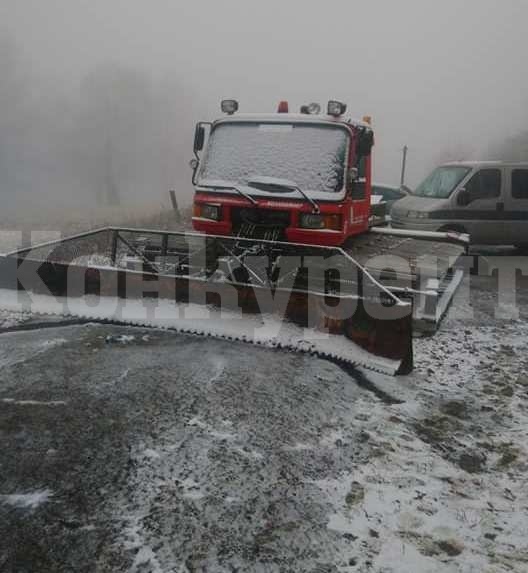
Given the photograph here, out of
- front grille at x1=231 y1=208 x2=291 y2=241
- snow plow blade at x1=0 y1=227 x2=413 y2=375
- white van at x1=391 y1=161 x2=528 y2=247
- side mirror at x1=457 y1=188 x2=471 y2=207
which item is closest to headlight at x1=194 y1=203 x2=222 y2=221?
front grille at x1=231 y1=208 x2=291 y2=241

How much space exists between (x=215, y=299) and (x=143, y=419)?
6.59 ft

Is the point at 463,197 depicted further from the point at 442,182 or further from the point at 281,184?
the point at 281,184

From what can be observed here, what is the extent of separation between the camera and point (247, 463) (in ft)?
11.2

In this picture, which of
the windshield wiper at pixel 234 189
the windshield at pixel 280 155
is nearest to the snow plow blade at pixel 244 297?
the windshield wiper at pixel 234 189

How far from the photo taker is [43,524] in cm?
270

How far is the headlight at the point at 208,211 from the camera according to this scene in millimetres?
6879

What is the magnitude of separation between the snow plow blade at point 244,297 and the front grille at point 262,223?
169 mm

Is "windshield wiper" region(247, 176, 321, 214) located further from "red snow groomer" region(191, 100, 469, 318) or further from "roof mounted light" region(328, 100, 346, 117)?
"roof mounted light" region(328, 100, 346, 117)

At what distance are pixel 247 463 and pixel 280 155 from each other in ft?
14.5

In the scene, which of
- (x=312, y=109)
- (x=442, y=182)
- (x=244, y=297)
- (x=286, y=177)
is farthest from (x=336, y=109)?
(x=442, y=182)

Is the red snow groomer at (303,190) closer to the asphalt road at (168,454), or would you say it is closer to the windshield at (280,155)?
the windshield at (280,155)

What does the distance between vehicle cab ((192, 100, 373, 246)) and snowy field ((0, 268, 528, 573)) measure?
192 cm

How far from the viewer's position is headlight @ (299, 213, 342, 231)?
21.2 feet

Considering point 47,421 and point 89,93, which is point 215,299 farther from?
point 89,93
